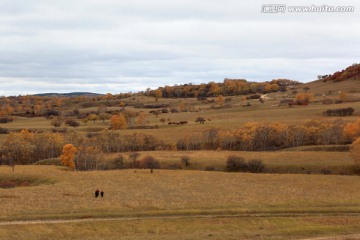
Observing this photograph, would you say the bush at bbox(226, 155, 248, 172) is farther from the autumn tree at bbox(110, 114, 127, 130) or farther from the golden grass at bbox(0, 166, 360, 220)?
the autumn tree at bbox(110, 114, 127, 130)

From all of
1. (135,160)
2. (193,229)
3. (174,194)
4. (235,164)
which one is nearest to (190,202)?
(174,194)

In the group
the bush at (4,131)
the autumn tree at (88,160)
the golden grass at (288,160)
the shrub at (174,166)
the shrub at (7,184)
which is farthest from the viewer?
the bush at (4,131)

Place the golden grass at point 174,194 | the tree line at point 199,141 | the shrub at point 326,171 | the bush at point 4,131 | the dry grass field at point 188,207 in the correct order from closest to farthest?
1. the dry grass field at point 188,207
2. the golden grass at point 174,194
3. the shrub at point 326,171
4. the tree line at point 199,141
5. the bush at point 4,131

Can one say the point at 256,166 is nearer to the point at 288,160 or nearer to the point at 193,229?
the point at 288,160

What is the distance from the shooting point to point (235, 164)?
7869 cm

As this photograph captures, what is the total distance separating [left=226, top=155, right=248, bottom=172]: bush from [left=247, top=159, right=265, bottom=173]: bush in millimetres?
827

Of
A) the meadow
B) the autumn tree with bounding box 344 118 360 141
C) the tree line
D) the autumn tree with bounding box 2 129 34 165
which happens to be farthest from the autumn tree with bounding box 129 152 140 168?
the autumn tree with bounding box 344 118 360 141

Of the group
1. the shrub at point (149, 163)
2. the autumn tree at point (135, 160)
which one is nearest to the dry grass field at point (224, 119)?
the autumn tree at point (135, 160)

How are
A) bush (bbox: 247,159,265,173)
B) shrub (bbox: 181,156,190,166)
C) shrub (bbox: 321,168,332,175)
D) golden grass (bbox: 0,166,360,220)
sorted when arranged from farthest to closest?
1. shrub (bbox: 181,156,190,166)
2. bush (bbox: 247,159,265,173)
3. shrub (bbox: 321,168,332,175)
4. golden grass (bbox: 0,166,360,220)

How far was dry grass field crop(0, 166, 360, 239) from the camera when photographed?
1275 inches

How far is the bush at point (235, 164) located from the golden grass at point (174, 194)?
888cm

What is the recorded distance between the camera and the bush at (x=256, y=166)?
7681cm

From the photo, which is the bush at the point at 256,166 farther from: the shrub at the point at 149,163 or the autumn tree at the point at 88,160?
the autumn tree at the point at 88,160

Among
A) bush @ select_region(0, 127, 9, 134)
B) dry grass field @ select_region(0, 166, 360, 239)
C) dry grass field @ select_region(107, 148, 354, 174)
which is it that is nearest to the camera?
dry grass field @ select_region(0, 166, 360, 239)
